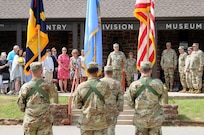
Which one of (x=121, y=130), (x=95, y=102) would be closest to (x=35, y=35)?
(x=121, y=130)

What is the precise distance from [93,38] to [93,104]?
6024mm

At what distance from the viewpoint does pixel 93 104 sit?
320 inches

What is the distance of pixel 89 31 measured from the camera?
45.9ft

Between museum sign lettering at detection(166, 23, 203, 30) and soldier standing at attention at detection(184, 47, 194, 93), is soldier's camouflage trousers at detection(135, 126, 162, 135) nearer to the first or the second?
soldier standing at attention at detection(184, 47, 194, 93)

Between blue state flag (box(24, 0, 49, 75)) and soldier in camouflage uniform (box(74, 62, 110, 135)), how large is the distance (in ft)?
19.3

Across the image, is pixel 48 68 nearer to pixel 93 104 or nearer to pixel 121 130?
pixel 121 130

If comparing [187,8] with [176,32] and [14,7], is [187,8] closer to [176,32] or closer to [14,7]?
[176,32]

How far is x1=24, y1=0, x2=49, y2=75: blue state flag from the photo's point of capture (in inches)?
549

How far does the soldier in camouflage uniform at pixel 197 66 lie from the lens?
712 inches

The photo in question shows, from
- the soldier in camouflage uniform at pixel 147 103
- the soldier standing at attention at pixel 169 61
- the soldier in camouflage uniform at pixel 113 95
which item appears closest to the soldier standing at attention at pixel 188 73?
the soldier standing at attention at pixel 169 61

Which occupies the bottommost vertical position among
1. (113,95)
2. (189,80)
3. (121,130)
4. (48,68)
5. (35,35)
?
(121,130)

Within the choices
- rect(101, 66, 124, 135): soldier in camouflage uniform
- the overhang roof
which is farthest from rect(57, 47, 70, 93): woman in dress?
rect(101, 66, 124, 135): soldier in camouflage uniform

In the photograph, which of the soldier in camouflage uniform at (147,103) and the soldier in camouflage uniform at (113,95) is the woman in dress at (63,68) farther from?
the soldier in camouflage uniform at (147,103)

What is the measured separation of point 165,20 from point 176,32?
8.22ft
